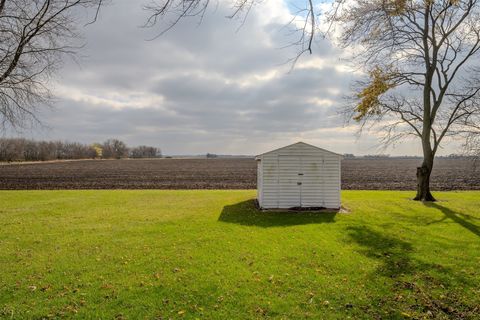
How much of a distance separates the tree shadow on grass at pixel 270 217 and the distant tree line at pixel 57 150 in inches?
3160

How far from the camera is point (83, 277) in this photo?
8.79 meters

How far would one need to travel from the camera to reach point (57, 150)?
145 metres

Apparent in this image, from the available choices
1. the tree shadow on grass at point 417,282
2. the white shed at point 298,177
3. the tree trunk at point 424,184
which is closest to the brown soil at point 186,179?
the tree trunk at point 424,184

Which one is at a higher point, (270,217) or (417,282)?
(270,217)

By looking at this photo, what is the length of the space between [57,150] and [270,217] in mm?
149193

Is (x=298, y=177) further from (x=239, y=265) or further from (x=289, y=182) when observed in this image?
(x=239, y=265)

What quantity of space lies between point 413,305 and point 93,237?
33.7 feet

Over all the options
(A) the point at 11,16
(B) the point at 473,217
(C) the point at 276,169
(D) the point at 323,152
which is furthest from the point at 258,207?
(A) the point at 11,16

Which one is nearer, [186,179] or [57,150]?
[186,179]

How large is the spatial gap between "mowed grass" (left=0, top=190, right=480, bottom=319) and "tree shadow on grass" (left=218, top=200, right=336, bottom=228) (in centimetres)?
8

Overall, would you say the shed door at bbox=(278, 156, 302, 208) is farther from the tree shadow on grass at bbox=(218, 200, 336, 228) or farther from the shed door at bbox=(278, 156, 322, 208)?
the tree shadow on grass at bbox=(218, 200, 336, 228)

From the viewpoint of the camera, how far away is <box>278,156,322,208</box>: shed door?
18469 mm

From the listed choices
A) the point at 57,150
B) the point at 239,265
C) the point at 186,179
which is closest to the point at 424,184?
the point at 239,265

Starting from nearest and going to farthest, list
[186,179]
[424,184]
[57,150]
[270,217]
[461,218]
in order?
[461,218], [270,217], [424,184], [186,179], [57,150]
